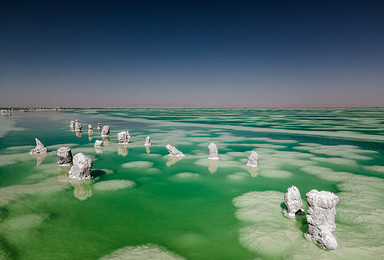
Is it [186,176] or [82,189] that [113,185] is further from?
[186,176]

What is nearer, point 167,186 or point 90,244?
point 90,244

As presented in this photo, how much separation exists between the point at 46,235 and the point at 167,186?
5910 millimetres

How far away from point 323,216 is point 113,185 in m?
9.62

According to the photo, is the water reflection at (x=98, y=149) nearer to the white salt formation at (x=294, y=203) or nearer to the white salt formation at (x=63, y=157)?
the white salt formation at (x=63, y=157)

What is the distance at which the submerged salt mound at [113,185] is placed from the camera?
37.9ft

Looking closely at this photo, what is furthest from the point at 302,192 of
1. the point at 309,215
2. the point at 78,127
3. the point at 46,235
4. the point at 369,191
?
the point at 78,127

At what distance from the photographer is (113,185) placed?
11.9 metres

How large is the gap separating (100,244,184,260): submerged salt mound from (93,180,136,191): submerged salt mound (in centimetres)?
530

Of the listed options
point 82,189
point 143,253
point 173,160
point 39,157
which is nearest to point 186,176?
point 173,160

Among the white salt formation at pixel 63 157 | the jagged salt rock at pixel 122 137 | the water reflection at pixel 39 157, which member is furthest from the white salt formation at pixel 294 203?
the jagged salt rock at pixel 122 137

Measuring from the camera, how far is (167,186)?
476 inches

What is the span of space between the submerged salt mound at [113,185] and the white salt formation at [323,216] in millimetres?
8620

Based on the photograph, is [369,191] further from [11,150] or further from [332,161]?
[11,150]

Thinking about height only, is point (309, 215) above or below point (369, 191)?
above
